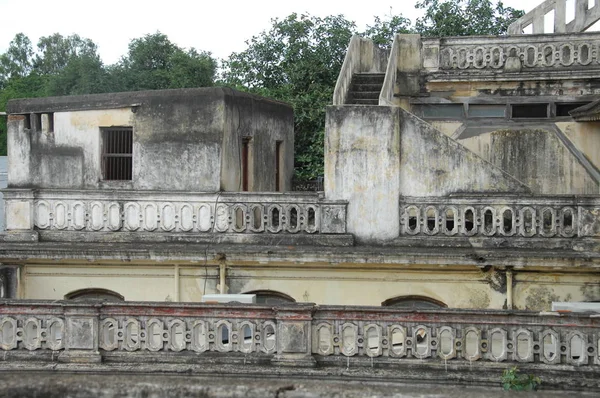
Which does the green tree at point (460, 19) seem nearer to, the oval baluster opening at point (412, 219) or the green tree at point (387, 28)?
the green tree at point (387, 28)

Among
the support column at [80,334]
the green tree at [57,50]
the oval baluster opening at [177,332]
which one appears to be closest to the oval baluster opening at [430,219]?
the oval baluster opening at [177,332]

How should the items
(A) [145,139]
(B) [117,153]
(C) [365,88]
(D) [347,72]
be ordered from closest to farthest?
(A) [145,139]
(B) [117,153]
(D) [347,72]
(C) [365,88]

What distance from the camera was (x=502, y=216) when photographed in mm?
14023

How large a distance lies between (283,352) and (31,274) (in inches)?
276

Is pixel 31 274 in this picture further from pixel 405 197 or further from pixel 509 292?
pixel 509 292

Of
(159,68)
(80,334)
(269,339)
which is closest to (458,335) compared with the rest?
(269,339)

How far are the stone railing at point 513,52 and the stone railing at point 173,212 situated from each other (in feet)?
19.6

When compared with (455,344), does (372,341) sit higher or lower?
lower

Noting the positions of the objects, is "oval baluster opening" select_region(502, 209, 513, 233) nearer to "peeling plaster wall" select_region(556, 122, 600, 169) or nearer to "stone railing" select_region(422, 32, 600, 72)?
"peeling plaster wall" select_region(556, 122, 600, 169)

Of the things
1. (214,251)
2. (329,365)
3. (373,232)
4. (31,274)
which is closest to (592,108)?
(373,232)

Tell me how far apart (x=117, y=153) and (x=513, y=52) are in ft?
28.1

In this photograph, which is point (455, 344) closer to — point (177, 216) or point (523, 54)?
point (177, 216)

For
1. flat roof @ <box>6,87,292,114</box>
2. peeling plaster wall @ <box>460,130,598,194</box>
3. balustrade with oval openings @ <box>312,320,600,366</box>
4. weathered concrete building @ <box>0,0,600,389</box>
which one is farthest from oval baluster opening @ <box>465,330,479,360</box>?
peeling plaster wall @ <box>460,130,598,194</box>

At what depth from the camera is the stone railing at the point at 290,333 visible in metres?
9.91
